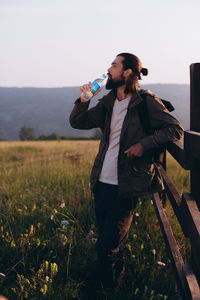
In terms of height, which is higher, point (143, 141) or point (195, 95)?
point (195, 95)

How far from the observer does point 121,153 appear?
285 cm

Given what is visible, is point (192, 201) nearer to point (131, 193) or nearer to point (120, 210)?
point (131, 193)

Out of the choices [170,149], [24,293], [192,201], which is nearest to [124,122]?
[170,149]

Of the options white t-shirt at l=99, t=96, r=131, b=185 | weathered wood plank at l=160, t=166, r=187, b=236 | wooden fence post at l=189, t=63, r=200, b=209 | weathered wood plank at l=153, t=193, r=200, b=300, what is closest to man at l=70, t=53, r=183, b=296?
white t-shirt at l=99, t=96, r=131, b=185

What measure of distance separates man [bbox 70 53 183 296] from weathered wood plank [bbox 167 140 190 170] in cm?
9

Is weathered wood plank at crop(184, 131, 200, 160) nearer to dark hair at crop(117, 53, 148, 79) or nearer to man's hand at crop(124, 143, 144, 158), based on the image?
man's hand at crop(124, 143, 144, 158)

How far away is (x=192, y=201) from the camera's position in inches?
84.2

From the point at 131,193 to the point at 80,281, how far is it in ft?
3.22

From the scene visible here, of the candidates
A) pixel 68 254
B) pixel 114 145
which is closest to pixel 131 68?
pixel 114 145

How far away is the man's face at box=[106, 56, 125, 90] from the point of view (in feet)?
9.73

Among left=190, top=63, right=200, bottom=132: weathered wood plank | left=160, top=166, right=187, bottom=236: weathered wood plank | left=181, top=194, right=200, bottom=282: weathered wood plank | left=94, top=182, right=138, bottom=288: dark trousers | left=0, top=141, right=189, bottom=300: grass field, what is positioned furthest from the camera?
left=94, top=182, right=138, bottom=288: dark trousers

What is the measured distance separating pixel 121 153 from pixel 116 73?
709 millimetres

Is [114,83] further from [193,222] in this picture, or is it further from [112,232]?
[193,222]

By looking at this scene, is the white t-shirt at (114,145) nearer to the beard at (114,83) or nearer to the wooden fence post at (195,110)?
the beard at (114,83)
